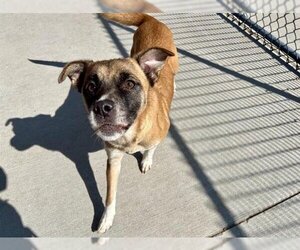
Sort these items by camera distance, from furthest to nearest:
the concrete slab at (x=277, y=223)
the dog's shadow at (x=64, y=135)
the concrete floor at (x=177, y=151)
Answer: the dog's shadow at (x=64, y=135) → the concrete floor at (x=177, y=151) → the concrete slab at (x=277, y=223)

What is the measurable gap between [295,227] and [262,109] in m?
1.43

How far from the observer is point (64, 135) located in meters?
3.90

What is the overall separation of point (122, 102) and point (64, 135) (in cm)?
142

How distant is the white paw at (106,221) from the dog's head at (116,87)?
645mm

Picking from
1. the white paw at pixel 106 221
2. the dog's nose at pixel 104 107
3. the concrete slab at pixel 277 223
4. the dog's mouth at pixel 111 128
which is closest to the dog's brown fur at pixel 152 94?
the dog's mouth at pixel 111 128

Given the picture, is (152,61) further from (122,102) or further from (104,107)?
Answer: (104,107)

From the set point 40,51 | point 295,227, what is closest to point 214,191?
point 295,227

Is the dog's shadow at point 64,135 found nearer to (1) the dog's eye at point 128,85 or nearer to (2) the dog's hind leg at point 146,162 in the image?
(2) the dog's hind leg at point 146,162

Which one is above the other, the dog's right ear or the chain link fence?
the dog's right ear

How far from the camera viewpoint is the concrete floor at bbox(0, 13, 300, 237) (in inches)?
124

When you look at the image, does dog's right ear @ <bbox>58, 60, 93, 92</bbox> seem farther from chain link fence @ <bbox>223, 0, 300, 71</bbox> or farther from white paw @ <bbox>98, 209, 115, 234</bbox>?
chain link fence @ <bbox>223, 0, 300, 71</bbox>

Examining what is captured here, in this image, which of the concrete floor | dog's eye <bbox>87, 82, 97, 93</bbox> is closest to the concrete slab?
the concrete floor

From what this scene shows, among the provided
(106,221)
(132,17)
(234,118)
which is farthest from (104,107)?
(132,17)

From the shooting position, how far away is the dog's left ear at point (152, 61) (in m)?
2.90
